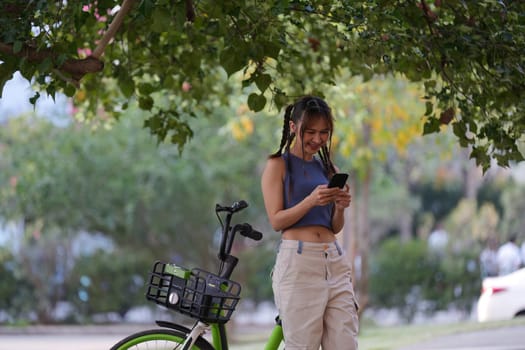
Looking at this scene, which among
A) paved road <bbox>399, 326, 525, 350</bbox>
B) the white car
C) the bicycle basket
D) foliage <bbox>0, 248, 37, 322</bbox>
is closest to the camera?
the bicycle basket

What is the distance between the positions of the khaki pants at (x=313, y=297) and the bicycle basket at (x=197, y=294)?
25cm

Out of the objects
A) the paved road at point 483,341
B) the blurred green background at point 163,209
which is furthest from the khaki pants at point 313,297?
the blurred green background at point 163,209

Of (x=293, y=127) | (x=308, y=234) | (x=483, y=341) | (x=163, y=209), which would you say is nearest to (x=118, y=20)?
(x=293, y=127)

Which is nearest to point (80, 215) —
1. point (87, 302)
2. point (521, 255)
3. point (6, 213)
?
point (6, 213)

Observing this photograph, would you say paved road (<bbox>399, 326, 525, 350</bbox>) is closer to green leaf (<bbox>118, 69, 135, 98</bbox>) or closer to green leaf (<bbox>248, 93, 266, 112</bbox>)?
green leaf (<bbox>118, 69, 135, 98</bbox>)

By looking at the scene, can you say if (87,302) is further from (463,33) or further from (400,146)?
(463,33)

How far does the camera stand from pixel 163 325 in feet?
15.6

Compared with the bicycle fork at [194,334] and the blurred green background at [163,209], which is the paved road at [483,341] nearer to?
the blurred green background at [163,209]

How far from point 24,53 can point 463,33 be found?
Result: 230 cm

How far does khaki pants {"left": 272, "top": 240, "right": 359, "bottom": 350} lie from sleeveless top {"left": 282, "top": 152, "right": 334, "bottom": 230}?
0.11 meters

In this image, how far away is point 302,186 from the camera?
14.8ft

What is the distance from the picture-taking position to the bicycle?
4.57m

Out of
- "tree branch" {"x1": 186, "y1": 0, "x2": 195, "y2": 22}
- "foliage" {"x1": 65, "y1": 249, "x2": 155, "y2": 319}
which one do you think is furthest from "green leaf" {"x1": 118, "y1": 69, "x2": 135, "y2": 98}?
"foliage" {"x1": 65, "y1": 249, "x2": 155, "y2": 319}

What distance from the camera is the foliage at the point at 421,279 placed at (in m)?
20.9
